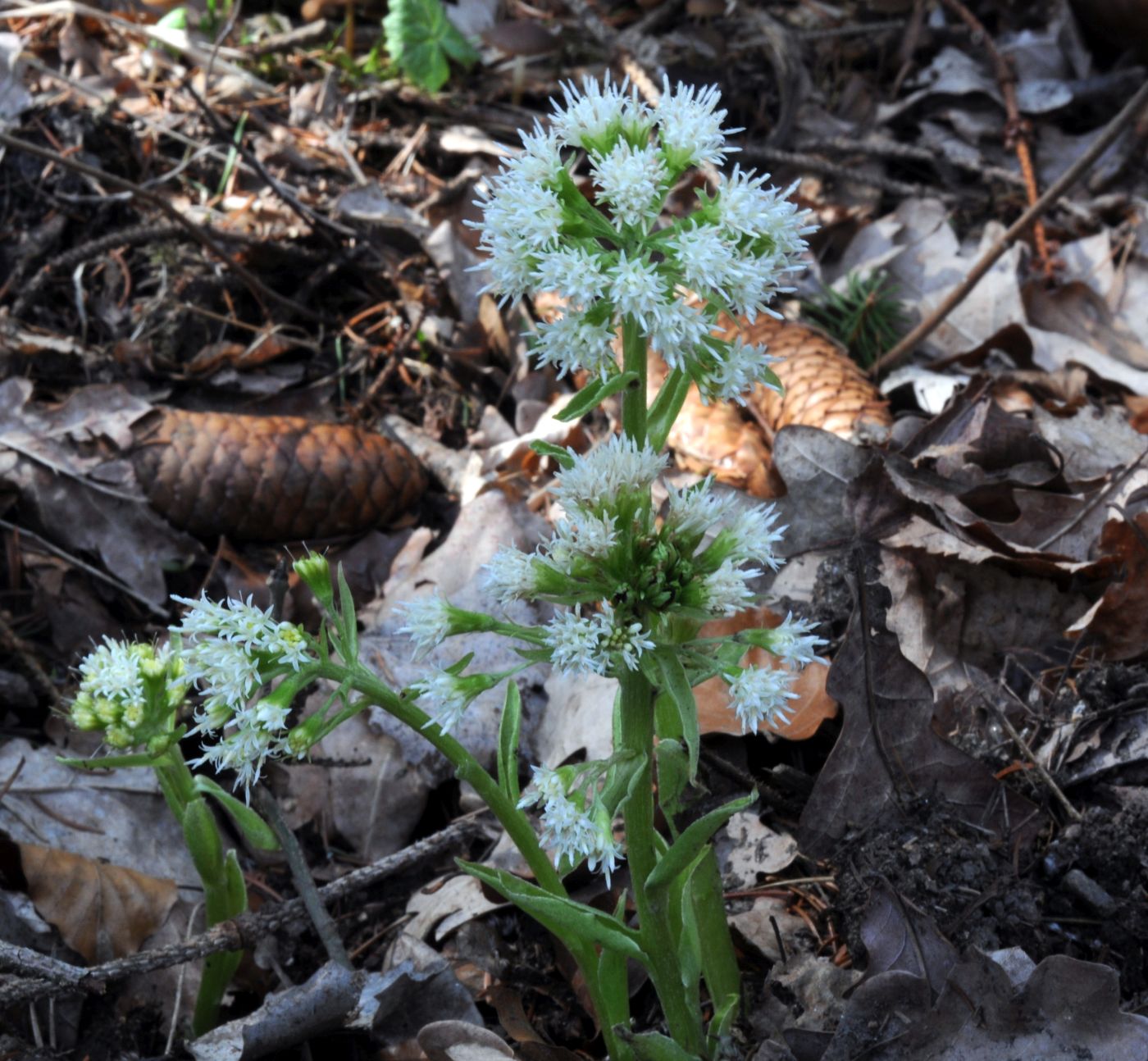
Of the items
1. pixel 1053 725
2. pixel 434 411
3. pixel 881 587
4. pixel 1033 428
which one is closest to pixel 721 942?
pixel 881 587

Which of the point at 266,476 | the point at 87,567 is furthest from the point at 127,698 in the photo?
the point at 266,476

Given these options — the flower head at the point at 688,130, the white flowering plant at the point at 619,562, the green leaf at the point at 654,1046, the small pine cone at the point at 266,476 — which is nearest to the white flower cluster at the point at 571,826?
the white flowering plant at the point at 619,562

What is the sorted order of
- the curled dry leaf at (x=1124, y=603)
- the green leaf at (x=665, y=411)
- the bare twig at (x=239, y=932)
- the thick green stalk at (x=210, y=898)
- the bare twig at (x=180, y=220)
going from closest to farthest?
the green leaf at (x=665, y=411) < the bare twig at (x=239, y=932) < the thick green stalk at (x=210, y=898) < the curled dry leaf at (x=1124, y=603) < the bare twig at (x=180, y=220)

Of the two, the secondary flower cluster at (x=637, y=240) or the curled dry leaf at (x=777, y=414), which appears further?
the curled dry leaf at (x=777, y=414)

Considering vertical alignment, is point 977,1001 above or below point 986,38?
below

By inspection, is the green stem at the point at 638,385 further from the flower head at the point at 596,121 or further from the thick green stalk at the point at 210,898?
the thick green stalk at the point at 210,898

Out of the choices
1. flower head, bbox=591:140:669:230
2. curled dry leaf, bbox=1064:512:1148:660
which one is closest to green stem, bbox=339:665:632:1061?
flower head, bbox=591:140:669:230

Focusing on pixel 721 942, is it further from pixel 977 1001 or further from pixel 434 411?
pixel 434 411
